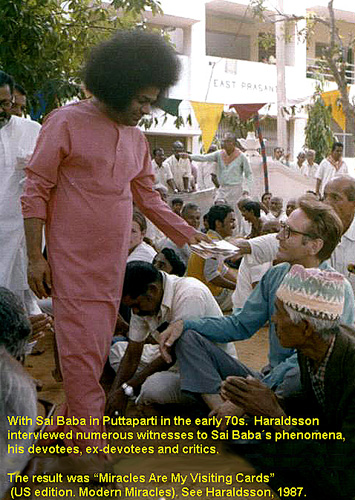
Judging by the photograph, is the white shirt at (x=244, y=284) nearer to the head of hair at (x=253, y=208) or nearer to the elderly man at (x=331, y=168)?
the head of hair at (x=253, y=208)

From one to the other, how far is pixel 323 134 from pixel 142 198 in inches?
647

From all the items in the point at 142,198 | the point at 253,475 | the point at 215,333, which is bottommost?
the point at 253,475

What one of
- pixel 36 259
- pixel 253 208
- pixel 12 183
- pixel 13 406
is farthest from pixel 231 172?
pixel 13 406

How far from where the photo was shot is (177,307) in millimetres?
3766

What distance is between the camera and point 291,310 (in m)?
2.66

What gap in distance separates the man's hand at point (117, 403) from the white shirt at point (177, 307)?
307mm

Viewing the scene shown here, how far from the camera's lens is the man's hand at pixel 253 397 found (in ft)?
9.55

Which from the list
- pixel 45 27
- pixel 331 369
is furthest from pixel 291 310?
pixel 45 27

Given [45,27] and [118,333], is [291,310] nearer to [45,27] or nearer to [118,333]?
[118,333]

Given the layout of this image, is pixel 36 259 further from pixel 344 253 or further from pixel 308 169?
pixel 308 169

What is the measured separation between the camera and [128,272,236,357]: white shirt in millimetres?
3748

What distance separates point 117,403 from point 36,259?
47.7 inches

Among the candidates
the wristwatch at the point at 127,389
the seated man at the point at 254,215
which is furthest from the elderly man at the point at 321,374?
the seated man at the point at 254,215

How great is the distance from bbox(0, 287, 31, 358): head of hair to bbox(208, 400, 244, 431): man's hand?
3.80ft
